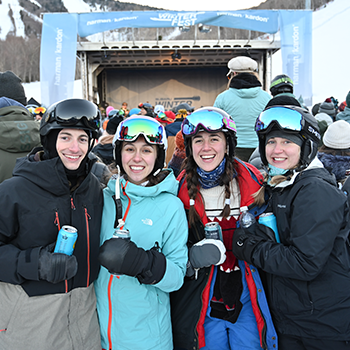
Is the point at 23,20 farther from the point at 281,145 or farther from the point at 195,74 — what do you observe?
the point at 281,145

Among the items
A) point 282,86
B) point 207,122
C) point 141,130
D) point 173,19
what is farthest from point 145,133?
point 173,19

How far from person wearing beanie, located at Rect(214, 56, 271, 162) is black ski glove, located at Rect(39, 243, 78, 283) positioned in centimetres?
311

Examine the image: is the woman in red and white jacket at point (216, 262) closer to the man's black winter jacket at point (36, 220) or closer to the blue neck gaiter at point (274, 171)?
the blue neck gaiter at point (274, 171)

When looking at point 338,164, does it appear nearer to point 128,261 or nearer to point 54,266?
point 128,261

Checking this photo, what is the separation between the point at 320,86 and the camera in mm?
34250

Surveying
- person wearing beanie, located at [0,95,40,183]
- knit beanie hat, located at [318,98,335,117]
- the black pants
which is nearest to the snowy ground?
knit beanie hat, located at [318,98,335,117]

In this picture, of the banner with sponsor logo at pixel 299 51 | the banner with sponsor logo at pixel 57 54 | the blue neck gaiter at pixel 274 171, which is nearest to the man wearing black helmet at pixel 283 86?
the blue neck gaiter at pixel 274 171

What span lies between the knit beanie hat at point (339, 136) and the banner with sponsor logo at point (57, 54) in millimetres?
12140

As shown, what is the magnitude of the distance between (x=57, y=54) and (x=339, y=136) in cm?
1295

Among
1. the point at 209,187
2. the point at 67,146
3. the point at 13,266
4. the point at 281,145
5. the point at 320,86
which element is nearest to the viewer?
the point at 13,266

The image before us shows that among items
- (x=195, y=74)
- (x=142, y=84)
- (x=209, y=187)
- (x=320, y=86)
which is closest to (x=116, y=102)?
(x=142, y=84)

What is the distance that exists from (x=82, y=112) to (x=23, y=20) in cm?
7984

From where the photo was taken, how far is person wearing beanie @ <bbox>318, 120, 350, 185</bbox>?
352 cm

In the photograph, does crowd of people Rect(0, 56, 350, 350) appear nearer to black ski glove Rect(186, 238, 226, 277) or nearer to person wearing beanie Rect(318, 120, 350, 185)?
black ski glove Rect(186, 238, 226, 277)
